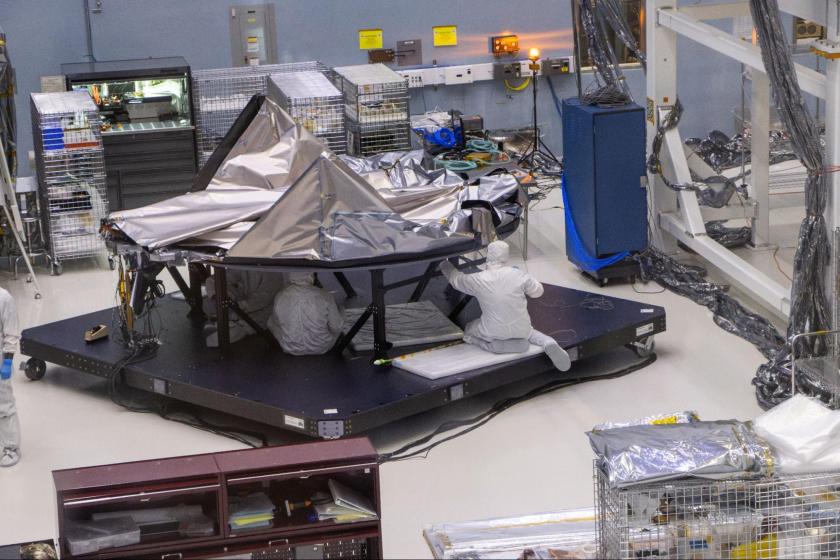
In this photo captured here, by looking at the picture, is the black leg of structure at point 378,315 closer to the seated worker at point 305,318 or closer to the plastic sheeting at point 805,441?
the seated worker at point 305,318

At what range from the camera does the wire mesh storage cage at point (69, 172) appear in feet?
34.7

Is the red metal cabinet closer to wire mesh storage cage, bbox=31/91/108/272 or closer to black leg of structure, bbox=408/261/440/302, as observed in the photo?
black leg of structure, bbox=408/261/440/302

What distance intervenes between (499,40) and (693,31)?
3.72 metres

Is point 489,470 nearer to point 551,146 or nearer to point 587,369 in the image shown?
point 587,369

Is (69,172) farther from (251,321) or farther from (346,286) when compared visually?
(251,321)

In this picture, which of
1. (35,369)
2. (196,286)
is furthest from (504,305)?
(35,369)

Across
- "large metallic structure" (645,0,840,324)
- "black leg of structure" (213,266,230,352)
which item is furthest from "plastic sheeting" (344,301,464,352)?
"large metallic structure" (645,0,840,324)

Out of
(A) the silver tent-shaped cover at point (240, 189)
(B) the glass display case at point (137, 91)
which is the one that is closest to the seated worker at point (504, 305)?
(A) the silver tent-shaped cover at point (240, 189)

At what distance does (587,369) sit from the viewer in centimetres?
855

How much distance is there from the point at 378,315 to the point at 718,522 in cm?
334

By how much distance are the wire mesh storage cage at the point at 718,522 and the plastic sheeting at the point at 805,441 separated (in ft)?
0.15

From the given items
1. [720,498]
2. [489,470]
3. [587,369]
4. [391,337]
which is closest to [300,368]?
[391,337]

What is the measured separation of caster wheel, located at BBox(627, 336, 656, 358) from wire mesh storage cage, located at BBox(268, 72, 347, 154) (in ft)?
11.4

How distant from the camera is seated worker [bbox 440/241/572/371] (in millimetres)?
7789
